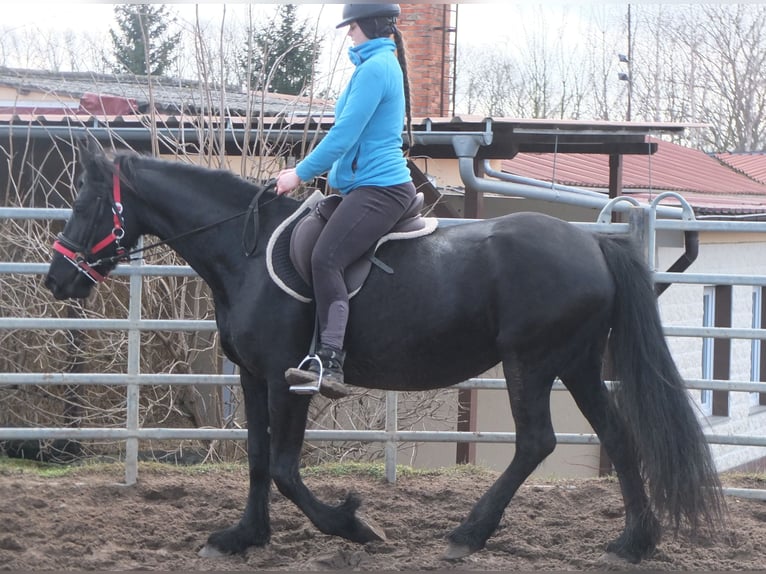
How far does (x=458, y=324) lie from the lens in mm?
4762

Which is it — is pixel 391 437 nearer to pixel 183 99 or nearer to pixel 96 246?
pixel 96 246

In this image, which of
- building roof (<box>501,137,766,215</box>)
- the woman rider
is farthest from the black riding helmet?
building roof (<box>501,137,766,215</box>)

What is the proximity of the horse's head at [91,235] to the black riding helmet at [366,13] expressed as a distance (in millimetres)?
1418

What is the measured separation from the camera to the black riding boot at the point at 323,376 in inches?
177

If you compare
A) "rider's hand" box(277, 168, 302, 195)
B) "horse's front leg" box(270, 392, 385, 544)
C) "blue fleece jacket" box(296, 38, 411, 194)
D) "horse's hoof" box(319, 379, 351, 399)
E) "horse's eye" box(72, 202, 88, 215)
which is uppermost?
"blue fleece jacket" box(296, 38, 411, 194)

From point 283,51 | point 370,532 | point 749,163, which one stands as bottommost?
point 370,532

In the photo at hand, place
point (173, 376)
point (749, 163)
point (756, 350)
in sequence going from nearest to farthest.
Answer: point (173, 376) < point (756, 350) < point (749, 163)

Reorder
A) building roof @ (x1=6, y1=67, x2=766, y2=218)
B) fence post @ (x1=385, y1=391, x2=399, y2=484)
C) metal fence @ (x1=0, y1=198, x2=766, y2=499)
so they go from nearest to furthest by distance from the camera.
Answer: metal fence @ (x1=0, y1=198, x2=766, y2=499) → fence post @ (x1=385, y1=391, x2=399, y2=484) → building roof @ (x1=6, y1=67, x2=766, y2=218)

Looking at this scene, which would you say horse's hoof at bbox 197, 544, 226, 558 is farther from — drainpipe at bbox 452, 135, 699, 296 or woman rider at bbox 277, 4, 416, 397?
drainpipe at bbox 452, 135, 699, 296

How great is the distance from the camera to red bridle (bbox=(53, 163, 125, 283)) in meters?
4.87

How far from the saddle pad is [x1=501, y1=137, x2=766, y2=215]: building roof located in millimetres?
6310

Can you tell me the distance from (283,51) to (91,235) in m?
9.95

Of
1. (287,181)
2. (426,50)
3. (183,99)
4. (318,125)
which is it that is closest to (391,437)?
(287,181)

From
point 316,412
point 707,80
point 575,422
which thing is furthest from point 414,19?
point 707,80
